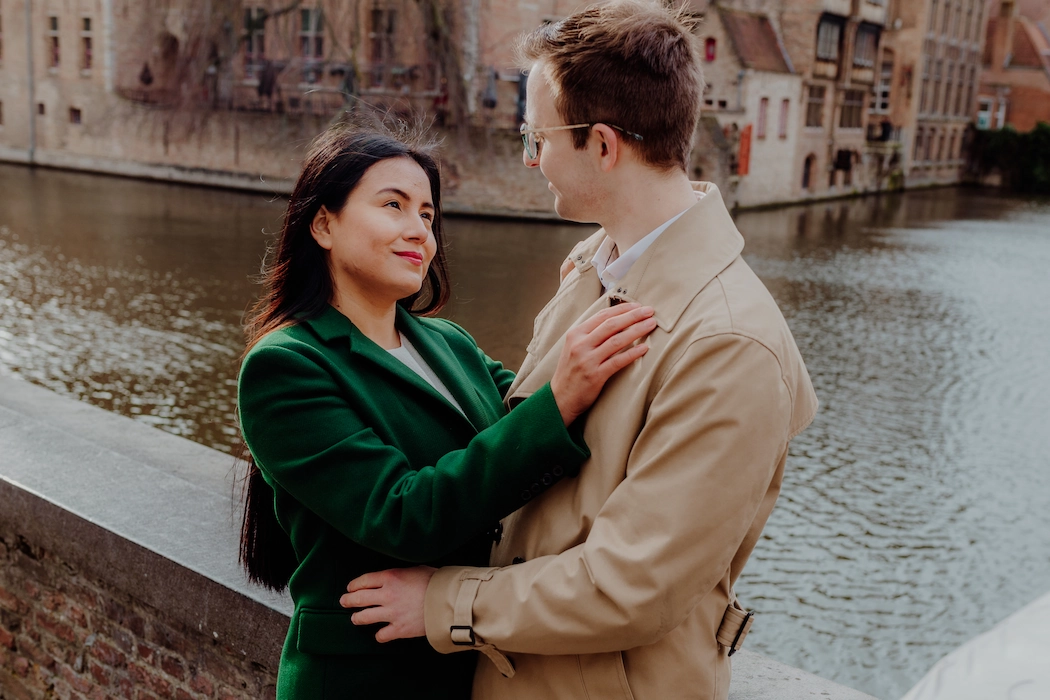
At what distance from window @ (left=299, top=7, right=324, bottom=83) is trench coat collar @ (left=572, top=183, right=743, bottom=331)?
25.0 meters

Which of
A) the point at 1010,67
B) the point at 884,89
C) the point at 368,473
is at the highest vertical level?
the point at 1010,67

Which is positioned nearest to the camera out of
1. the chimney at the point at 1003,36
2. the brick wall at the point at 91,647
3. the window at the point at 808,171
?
the brick wall at the point at 91,647

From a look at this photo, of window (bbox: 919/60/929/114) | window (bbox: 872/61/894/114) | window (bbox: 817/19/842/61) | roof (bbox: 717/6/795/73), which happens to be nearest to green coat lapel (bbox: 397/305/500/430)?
roof (bbox: 717/6/795/73)

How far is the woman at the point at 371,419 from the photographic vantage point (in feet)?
5.14

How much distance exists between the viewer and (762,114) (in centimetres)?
2752

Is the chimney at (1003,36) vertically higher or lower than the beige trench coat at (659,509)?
higher

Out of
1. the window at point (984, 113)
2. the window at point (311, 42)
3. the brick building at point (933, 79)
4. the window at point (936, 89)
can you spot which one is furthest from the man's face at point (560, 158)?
the window at point (984, 113)

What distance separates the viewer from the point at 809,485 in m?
7.23

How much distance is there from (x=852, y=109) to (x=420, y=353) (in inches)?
1372

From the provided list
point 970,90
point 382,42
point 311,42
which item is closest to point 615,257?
point 382,42

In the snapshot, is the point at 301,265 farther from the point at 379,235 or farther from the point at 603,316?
the point at 603,316

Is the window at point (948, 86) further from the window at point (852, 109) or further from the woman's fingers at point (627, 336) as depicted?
the woman's fingers at point (627, 336)

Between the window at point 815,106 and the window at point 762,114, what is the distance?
3129 millimetres

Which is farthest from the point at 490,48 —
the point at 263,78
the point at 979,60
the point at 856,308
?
the point at 979,60
